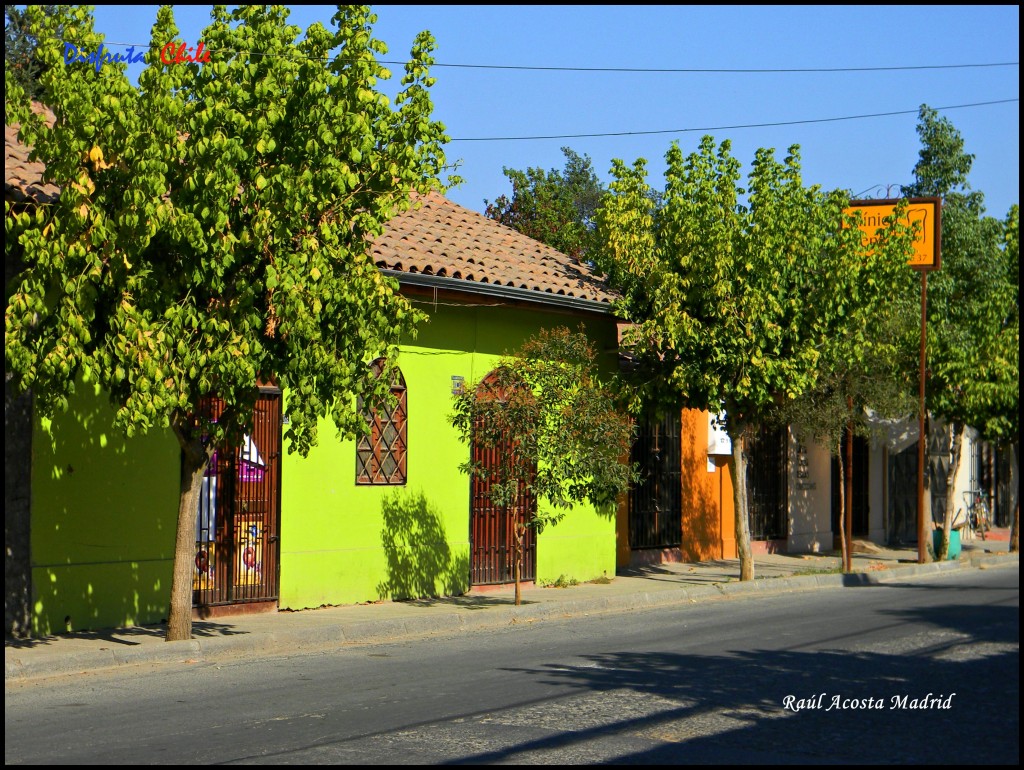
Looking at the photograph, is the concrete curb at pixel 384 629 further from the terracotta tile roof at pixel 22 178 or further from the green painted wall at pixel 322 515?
the terracotta tile roof at pixel 22 178

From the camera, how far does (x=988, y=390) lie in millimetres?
23609

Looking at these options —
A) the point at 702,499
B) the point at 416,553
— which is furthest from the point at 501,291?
the point at 702,499

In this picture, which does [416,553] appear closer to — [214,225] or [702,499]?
[214,225]

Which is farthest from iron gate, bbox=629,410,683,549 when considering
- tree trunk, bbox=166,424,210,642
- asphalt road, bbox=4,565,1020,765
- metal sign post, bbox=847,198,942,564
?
tree trunk, bbox=166,424,210,642

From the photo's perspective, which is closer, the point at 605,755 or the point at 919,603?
the point at 605,755

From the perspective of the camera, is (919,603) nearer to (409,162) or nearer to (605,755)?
(409,162)

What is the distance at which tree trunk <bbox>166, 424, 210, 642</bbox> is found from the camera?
11766mm

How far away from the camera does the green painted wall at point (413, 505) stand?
15.0 m

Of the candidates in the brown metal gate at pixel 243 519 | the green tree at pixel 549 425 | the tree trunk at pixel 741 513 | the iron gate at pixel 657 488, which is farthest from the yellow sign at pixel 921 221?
the brown metal gate at pixel 243 519

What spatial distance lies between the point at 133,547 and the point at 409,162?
5.12 m

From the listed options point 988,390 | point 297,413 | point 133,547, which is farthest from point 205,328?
point 988,390

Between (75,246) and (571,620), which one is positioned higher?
(75,246)

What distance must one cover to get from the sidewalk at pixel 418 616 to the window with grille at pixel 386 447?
5.36ft

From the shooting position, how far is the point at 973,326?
80.0 ft
